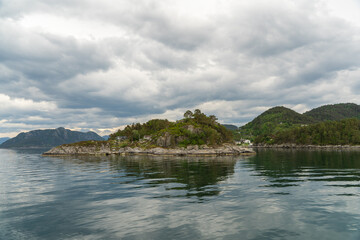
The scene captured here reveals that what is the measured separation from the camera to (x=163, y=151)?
5315 inches

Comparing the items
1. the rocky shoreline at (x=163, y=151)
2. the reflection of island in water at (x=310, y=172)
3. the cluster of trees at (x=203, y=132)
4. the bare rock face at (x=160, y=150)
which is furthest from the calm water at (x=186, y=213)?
the cluster of trees at (x=203, y=132)

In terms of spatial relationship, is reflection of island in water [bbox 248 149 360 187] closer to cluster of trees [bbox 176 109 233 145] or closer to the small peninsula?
the small peninsula

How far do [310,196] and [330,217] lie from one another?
271 inches

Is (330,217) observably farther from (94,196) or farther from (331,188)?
(94,196)

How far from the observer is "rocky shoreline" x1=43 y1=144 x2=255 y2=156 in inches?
5128

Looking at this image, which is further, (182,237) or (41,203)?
(41,203)

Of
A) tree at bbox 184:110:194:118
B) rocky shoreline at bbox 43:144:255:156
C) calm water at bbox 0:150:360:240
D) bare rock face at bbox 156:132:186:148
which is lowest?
rocky shoreline at bbox 43:144:255:156

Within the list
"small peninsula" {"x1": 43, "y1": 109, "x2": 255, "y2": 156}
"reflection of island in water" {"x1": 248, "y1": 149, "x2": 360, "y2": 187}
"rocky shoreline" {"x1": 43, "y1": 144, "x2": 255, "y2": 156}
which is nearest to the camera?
"reflection of island in water" {"x1": 248, "y1": 149, "x2": 360, "y2": 187}

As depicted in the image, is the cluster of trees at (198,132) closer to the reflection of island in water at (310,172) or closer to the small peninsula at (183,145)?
the small peninsula at (183,145)

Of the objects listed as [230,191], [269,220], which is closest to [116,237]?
[269,220]

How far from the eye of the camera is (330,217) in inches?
669

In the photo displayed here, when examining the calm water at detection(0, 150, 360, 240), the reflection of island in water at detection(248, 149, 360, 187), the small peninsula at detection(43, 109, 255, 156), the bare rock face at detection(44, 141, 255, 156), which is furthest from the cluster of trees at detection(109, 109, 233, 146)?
the calm water at detection(0, 150, 360, 240)

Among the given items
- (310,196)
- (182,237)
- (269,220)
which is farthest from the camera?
(310,196)

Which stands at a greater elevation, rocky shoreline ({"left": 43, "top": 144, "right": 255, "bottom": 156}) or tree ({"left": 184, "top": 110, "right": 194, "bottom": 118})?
tree ({"left": 184, "top": 110, "right": 194, "bottom": 118})
